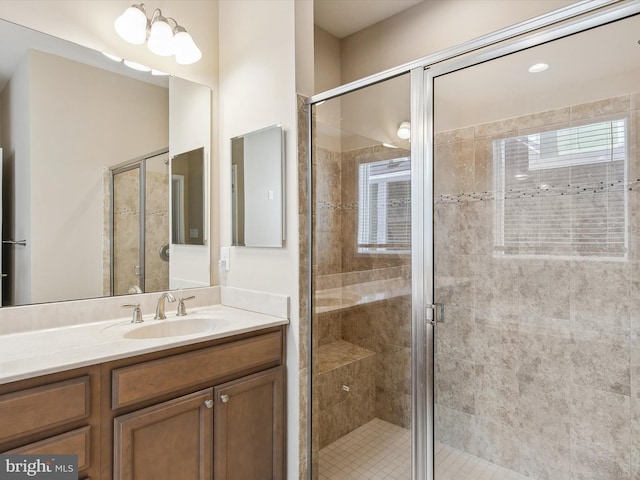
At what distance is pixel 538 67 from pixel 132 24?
1.86 metres

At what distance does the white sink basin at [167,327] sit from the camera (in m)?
1.64

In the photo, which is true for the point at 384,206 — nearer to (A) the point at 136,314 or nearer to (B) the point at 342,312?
(B) the point at 342,312

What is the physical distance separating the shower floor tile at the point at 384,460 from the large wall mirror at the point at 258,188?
3.46 feet

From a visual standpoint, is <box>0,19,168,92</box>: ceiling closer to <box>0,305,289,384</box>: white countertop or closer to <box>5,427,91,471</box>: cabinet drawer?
<box>0,305,289,384</box>: white countertop

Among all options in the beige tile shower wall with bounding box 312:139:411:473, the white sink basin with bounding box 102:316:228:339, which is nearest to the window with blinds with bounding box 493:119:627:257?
the beige tile shower wall with bounding box 312:139:411:473

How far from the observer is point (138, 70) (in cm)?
194

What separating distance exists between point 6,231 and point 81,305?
0.43 m

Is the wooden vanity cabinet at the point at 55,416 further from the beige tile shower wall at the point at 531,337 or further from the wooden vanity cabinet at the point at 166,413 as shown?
the beige tile shower wall at the point at 531,337

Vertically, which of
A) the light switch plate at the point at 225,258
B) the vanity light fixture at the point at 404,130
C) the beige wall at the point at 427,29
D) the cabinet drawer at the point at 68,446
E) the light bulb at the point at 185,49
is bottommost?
the cabinet drawer at the point at 68,446

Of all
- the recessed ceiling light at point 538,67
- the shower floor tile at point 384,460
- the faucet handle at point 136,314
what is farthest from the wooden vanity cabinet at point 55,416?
the recessed ceiling light at point 538,67

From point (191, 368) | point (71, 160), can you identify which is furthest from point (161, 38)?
point (191, 368)

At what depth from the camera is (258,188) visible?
6.53 ft

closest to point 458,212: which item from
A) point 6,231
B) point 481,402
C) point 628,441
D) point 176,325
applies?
point 481,402

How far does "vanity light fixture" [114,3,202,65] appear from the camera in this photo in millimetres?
1792
